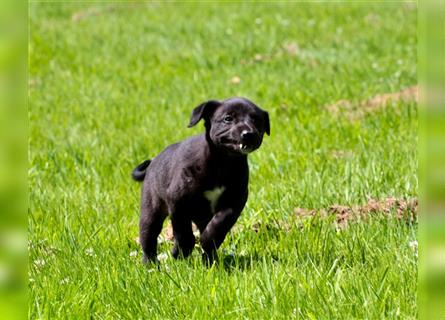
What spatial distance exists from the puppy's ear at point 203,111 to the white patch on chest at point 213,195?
1.34 ft

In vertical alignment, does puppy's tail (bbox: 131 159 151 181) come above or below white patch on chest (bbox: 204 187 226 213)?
below

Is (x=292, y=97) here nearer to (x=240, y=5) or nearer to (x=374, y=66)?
(x=374, y=66)

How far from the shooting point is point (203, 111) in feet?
14.7

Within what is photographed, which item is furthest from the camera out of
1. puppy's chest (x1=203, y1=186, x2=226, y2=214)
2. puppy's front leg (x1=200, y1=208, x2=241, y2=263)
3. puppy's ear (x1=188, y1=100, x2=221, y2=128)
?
puppy's ear (x1=188, y1=100, x2=221, y2=128)

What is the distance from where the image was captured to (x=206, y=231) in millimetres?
4270

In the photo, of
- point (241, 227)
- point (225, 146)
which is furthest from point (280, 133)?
point (225, 146)

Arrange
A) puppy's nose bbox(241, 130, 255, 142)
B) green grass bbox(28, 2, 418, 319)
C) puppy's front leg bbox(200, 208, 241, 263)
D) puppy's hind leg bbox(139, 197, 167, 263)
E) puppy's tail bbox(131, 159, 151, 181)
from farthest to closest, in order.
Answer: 1. puppy's tail bbox(131, 159, 151, 181)
2. puppy's hind leg bbox(139, 197, 167, 263)
3. puppy's front leg bbox(200, 208, 241, 263)
4. puppy's nose bbox(241, 130, 255, 142)
5. green grass bbox(28, 2, 418, 319)

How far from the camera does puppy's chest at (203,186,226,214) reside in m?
4.32

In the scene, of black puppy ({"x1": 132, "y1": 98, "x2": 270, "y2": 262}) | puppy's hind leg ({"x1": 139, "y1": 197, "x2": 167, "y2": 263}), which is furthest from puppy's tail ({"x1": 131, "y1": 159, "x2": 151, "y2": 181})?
black puppy ({"x1": 132, "y1": 98, "x2": 270, "y2": 262})

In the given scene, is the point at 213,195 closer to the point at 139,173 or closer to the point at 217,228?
the point at 217,228

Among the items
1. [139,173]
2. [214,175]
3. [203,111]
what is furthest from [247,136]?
[139,173]

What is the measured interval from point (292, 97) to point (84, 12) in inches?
350

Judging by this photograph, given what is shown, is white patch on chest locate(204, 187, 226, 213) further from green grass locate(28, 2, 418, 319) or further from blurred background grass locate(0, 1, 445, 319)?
blurred background grass locate(0, 1, 445, 319)

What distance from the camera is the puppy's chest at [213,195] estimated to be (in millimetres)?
4324
